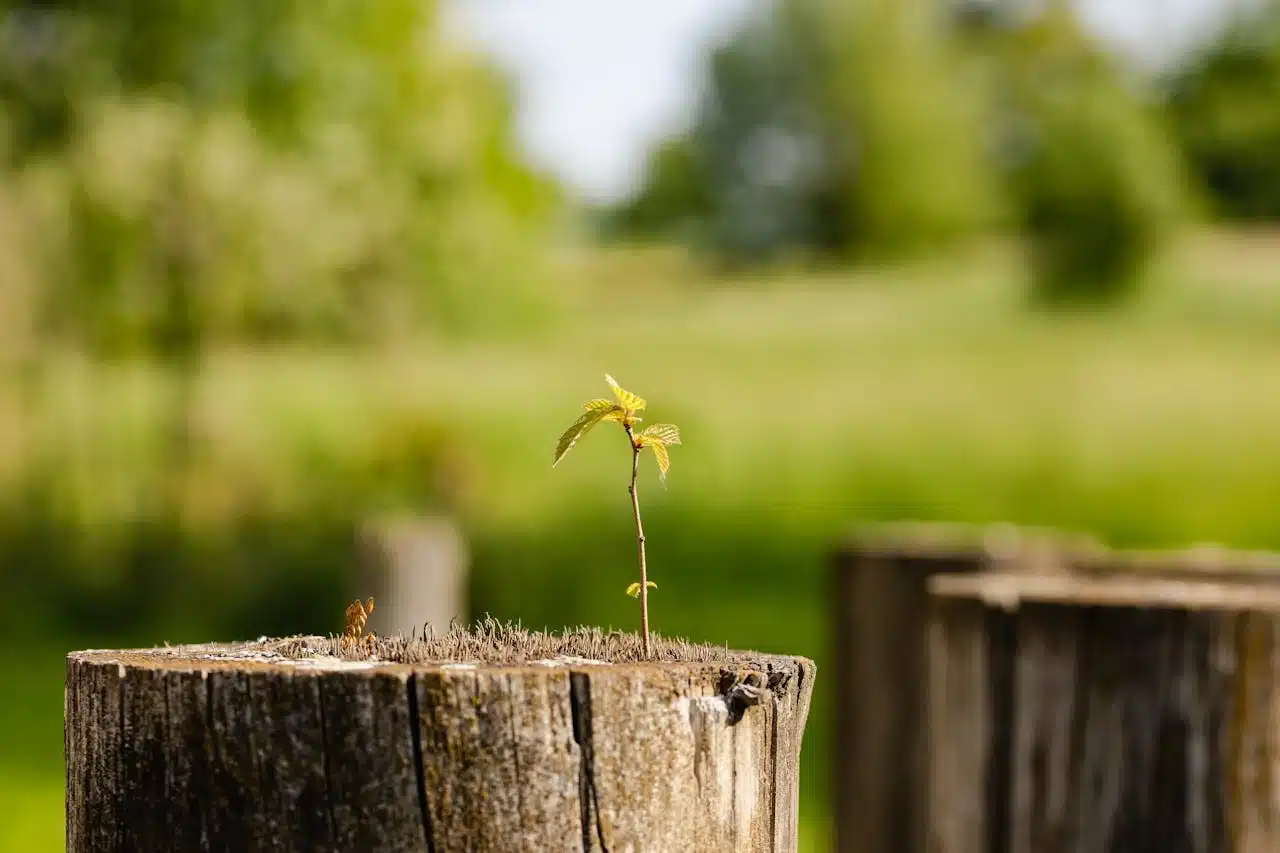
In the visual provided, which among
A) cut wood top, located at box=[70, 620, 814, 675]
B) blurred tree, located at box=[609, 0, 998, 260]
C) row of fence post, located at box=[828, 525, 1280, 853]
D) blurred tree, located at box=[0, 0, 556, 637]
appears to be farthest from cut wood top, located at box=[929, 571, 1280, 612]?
blurred tree, located at box=[609, 0, 998, 260]

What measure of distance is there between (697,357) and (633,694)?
16891 mm

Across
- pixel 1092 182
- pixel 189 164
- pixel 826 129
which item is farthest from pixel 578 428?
pixel 826 129

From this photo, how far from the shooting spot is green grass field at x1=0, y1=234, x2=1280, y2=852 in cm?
1570

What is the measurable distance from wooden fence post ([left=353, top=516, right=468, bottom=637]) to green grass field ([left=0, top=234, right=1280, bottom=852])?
7.86m

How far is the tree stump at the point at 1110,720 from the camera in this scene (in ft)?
11.9

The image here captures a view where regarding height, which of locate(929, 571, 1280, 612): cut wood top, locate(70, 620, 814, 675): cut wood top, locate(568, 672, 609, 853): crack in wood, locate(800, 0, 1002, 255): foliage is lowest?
locate(929, 571, 1280, 612): cut wood top

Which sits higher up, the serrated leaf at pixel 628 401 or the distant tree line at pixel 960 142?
the distant tree line at pixel 960 142

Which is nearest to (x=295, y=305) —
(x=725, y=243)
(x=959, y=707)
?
(x=725, y=243)

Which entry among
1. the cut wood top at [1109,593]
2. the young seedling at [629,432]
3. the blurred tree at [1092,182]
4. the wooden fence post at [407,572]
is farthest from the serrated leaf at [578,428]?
the blurred tree at [1092,182]

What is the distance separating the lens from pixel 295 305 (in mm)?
15875

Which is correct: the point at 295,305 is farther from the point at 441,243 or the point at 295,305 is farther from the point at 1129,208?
the point at 1129,208

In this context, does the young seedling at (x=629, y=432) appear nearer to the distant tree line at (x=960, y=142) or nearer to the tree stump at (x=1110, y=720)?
the tree stump at (x=1110, y=720)

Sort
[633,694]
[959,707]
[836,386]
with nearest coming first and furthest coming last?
[633,694]
[959,707]
[836,386]

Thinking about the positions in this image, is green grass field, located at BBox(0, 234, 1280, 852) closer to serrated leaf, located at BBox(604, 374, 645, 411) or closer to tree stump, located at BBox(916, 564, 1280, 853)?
tree stump, located at BBox(916, 564, 1280, 853)
